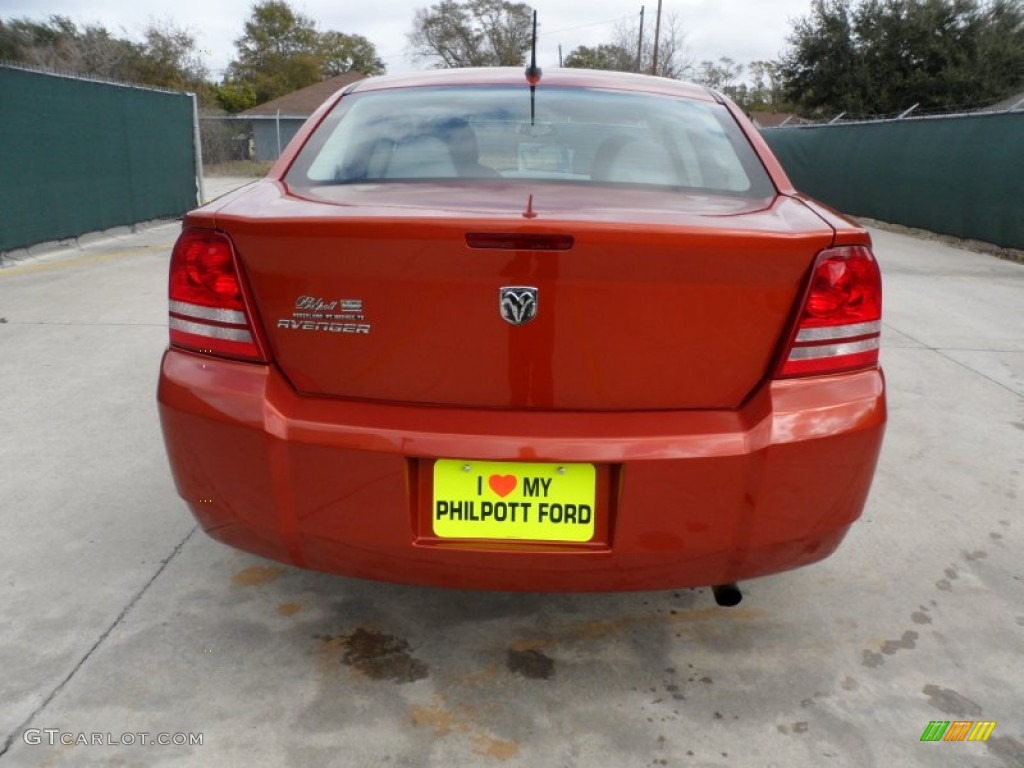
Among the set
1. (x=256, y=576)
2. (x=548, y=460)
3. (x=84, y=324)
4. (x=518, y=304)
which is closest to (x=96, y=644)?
(x=256, y=576)

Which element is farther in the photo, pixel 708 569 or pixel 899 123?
pixel 899 123

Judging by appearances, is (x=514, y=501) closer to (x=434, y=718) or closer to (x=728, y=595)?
(x=434, y=718)

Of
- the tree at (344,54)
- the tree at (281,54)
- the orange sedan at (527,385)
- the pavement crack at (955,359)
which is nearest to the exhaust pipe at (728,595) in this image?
the orange sedan at (527,385)

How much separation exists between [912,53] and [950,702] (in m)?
33.1

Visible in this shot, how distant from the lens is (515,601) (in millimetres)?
2578

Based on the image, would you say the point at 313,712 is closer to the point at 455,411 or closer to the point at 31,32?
the point at 455,411

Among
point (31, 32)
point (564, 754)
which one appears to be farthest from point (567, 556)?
point (31, 32)

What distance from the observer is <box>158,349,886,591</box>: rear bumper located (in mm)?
1826

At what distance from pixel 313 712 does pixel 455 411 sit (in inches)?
32.1

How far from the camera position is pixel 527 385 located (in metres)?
1.84

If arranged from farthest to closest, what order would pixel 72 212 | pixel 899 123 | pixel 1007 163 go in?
pixel 899 123 < pixel 1007 163 < pixel 72 212

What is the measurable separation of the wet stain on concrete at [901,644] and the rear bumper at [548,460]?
2.00 feet

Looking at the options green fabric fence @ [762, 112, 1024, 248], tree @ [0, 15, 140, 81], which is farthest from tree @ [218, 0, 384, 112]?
green fabric fence @ [762, 112, 1024, 248]

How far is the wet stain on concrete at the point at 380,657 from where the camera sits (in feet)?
7.25
